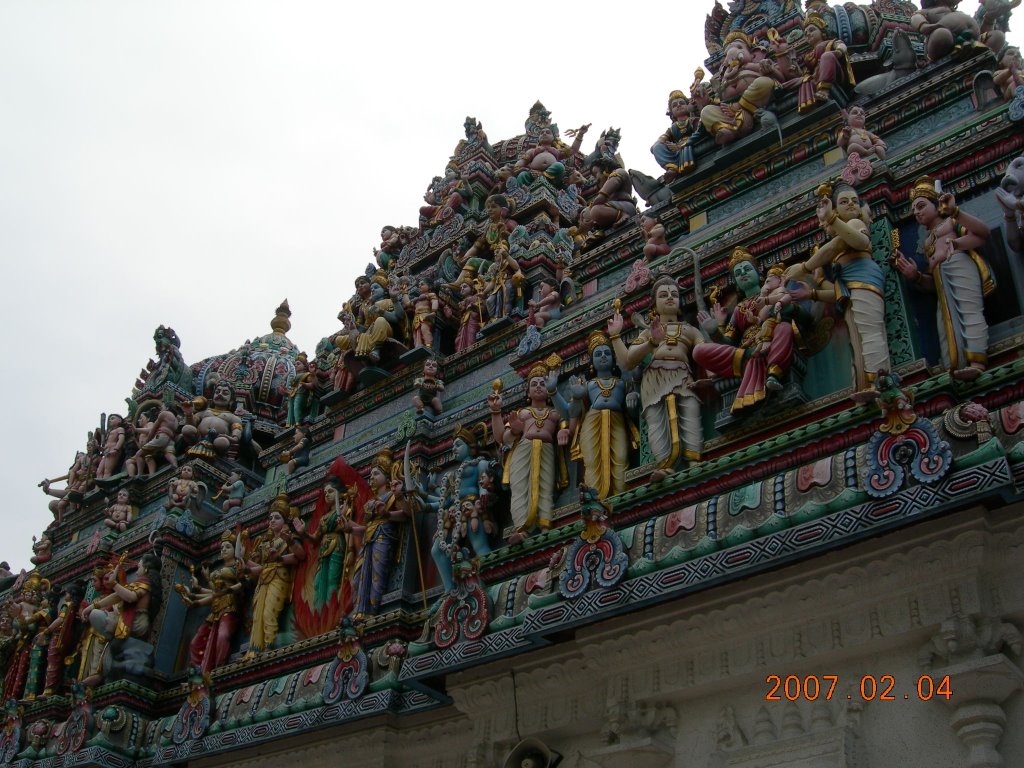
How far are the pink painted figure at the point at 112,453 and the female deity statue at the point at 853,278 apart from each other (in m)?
15.7

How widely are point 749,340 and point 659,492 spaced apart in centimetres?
179

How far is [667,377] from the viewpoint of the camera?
11.5 meters

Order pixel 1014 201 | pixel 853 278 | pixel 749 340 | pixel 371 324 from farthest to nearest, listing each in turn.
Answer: pixel 371 324
pixel 749 340
pixel 853 278
pixel 1014 201

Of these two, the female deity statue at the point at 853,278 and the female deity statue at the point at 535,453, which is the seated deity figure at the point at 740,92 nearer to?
the female deity statue at the point at 853,278

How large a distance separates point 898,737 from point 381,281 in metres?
12.6

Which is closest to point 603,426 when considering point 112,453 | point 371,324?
point 371,324

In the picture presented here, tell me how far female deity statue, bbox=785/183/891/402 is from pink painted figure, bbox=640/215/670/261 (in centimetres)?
285

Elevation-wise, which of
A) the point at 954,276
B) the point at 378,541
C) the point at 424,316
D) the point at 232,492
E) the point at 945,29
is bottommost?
the point at 378,541

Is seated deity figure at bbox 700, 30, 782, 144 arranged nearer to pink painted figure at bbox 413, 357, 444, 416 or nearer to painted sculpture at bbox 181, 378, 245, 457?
pink painted figure at bbox 413, 357, 444, 416

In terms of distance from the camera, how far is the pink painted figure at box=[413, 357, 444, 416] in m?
15.9

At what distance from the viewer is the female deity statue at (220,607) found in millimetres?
15648

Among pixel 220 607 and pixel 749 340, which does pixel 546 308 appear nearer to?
pixel 749 340

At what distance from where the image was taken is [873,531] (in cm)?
809

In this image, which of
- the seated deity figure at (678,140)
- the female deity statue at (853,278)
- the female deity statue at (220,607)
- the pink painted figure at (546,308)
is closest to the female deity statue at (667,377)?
the female deity statue at (853,278)
